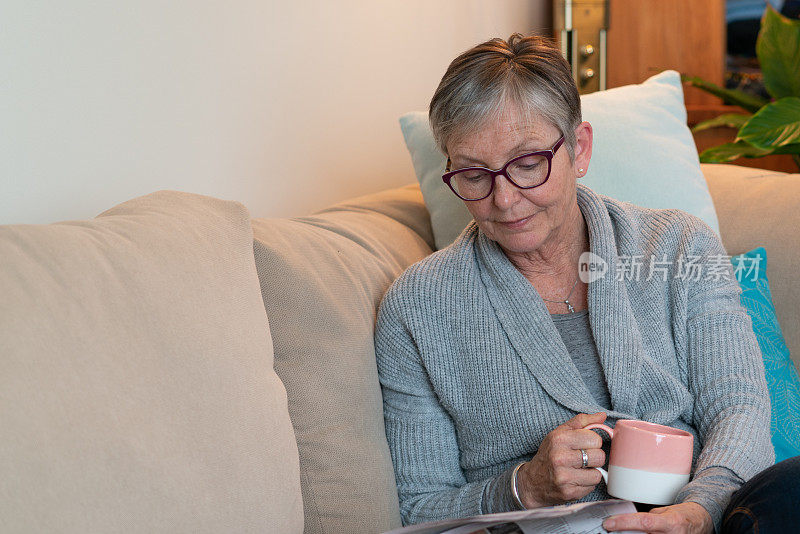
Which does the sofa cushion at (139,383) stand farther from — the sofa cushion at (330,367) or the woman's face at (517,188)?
the woman's face at (517,188)

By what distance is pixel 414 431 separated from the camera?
122 cm

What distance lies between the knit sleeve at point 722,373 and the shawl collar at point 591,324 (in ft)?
0.32

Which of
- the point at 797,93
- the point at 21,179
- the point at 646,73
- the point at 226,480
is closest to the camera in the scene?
the point at 226,480

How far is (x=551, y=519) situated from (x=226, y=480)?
13.8 inches

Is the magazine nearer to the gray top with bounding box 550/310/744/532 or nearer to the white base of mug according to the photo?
the white base of mug

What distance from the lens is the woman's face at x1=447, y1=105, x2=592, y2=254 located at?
44.8 inches

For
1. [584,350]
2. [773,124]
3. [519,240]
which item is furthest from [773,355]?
[773,124]

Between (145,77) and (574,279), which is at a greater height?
(145,77)

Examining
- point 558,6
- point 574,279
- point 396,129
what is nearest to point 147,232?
point 574,279

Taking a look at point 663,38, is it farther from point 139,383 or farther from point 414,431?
point 139,383

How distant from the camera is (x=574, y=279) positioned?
50.4 inches

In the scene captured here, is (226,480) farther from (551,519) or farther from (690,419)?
(690,419)

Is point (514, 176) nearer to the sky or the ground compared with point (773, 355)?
nearer to the sky

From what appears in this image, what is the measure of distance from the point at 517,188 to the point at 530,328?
0.21 m
